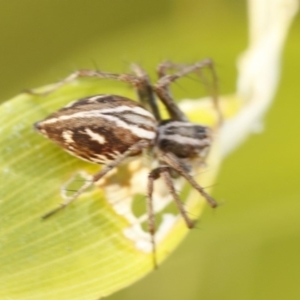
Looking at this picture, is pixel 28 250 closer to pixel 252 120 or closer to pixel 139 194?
pixel 139 194

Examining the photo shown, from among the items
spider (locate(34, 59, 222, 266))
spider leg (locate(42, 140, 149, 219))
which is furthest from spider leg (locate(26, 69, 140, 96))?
spider leg (locate(42, 140, 149, 219))

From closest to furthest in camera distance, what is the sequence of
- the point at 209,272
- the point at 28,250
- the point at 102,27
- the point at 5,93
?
the point at 28,250 → the point at 209,272 → the point at 5,93 → the point at 102,27

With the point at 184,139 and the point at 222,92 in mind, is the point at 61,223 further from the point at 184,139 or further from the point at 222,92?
the point at 222,92

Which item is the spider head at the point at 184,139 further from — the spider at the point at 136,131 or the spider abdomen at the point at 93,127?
A: the spider abdomen at the point at 93,127

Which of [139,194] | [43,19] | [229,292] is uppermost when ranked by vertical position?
[43,19]

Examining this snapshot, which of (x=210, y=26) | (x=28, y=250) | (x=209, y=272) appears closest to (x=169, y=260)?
(x=209, y=272)

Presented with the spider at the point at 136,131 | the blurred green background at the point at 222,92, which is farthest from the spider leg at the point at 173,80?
the blurred green background at the point at 222,92
